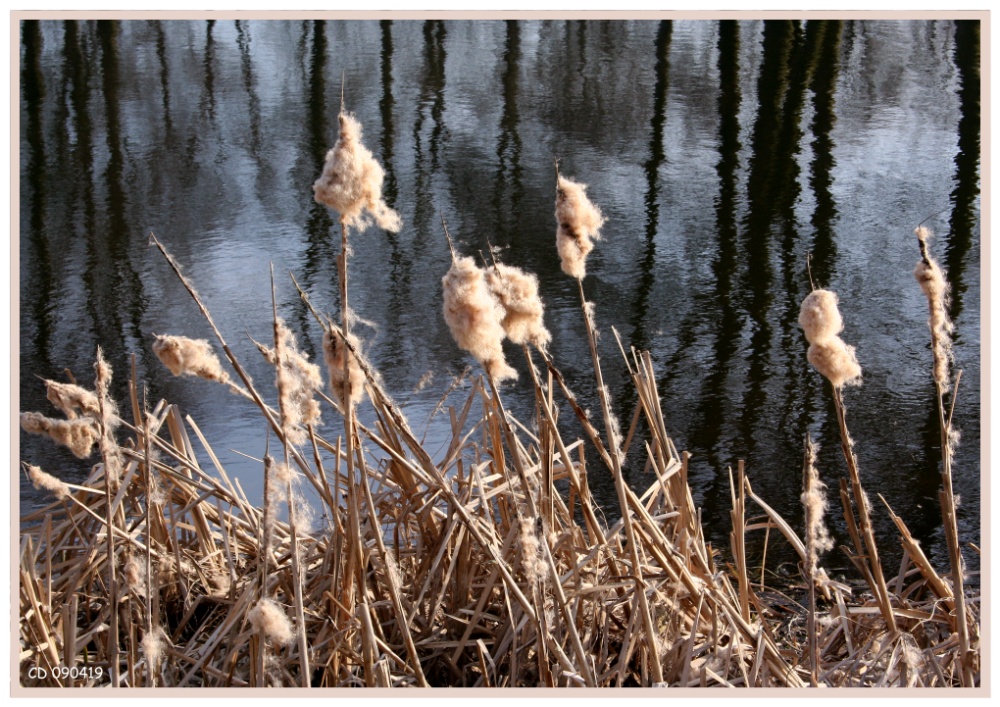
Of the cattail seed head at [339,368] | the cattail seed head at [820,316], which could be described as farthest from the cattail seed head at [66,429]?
the cattail seed head at [820,316]

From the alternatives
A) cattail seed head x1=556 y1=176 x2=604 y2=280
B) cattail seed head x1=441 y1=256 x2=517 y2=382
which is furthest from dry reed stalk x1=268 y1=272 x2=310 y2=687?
cattail seed head x1=556 y1=176 x2=604 y2=280

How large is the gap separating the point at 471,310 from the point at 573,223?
0.13 meters

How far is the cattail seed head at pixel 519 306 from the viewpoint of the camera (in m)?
0.84

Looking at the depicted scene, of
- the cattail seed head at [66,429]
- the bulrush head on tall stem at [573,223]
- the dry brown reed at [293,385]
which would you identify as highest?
the bulrush head on tall stem at [573,223]

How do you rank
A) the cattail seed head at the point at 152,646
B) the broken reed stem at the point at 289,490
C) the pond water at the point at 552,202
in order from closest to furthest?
the broken reed stem at the point at 289,490
the cattail seed head at the point at 152,646
the pond water at the point at 552,202

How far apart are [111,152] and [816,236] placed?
A: 202 cm

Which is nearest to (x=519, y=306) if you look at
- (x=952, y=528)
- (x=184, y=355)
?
(x=184, y=355)

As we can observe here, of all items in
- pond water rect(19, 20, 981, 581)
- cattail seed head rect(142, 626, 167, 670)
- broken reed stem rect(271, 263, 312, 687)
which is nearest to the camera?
broken reed stem rect(271, 263, 312, 687)

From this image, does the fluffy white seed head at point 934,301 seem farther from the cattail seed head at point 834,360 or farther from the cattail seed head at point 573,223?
the cattail seed head at point 573,223

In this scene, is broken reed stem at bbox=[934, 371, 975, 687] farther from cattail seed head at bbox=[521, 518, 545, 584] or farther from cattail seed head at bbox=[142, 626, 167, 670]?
cattail seed head at bbox=[142, 626, 167, 670]

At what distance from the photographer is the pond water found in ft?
6.21

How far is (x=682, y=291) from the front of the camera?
2312 mm

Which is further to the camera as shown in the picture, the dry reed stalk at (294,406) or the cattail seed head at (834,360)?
the cattail seed head at (834,360)

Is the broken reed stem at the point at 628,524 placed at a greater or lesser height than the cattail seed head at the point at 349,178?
lesser
